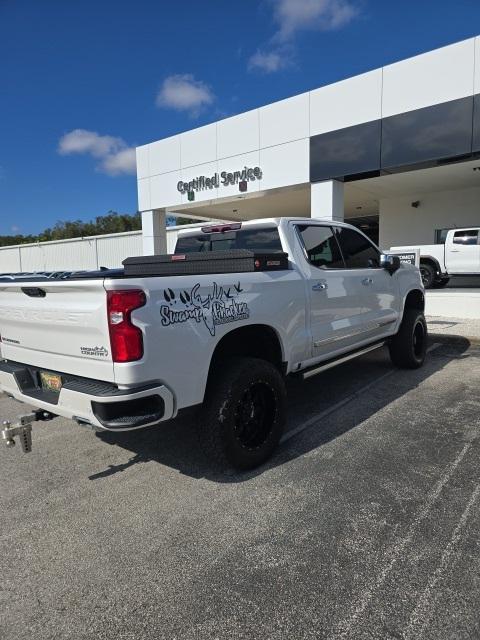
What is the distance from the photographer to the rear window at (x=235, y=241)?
435 cm

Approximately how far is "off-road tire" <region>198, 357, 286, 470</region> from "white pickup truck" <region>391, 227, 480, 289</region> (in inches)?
493

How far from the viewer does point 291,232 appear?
168 inches

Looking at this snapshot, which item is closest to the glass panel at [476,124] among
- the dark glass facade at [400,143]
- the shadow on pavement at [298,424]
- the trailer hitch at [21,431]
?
the dark glass facade at [400,143]

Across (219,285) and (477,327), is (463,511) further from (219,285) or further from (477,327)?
(477,327)

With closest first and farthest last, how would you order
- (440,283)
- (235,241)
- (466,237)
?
(235,241), (466,237), (440,283)

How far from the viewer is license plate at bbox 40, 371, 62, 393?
10.3 ft

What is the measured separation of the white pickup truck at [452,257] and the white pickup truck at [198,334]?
37.7 ft

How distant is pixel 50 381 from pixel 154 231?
16337 mm

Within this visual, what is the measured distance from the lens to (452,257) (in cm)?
1499

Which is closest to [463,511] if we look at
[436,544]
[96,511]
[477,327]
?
[436,544]

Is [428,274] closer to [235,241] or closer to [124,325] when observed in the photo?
[235,241]

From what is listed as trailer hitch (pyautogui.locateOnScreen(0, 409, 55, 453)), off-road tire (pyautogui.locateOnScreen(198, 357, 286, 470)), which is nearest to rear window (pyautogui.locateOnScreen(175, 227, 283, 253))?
off-road tire (pyautogui.locateOnScreen(198, 357, 286, 470))

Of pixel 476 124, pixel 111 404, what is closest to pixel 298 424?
pixel 111 404

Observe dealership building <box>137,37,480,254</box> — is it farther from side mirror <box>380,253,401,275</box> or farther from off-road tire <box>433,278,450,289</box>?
side mirror <box>380,253,401,275</box>
